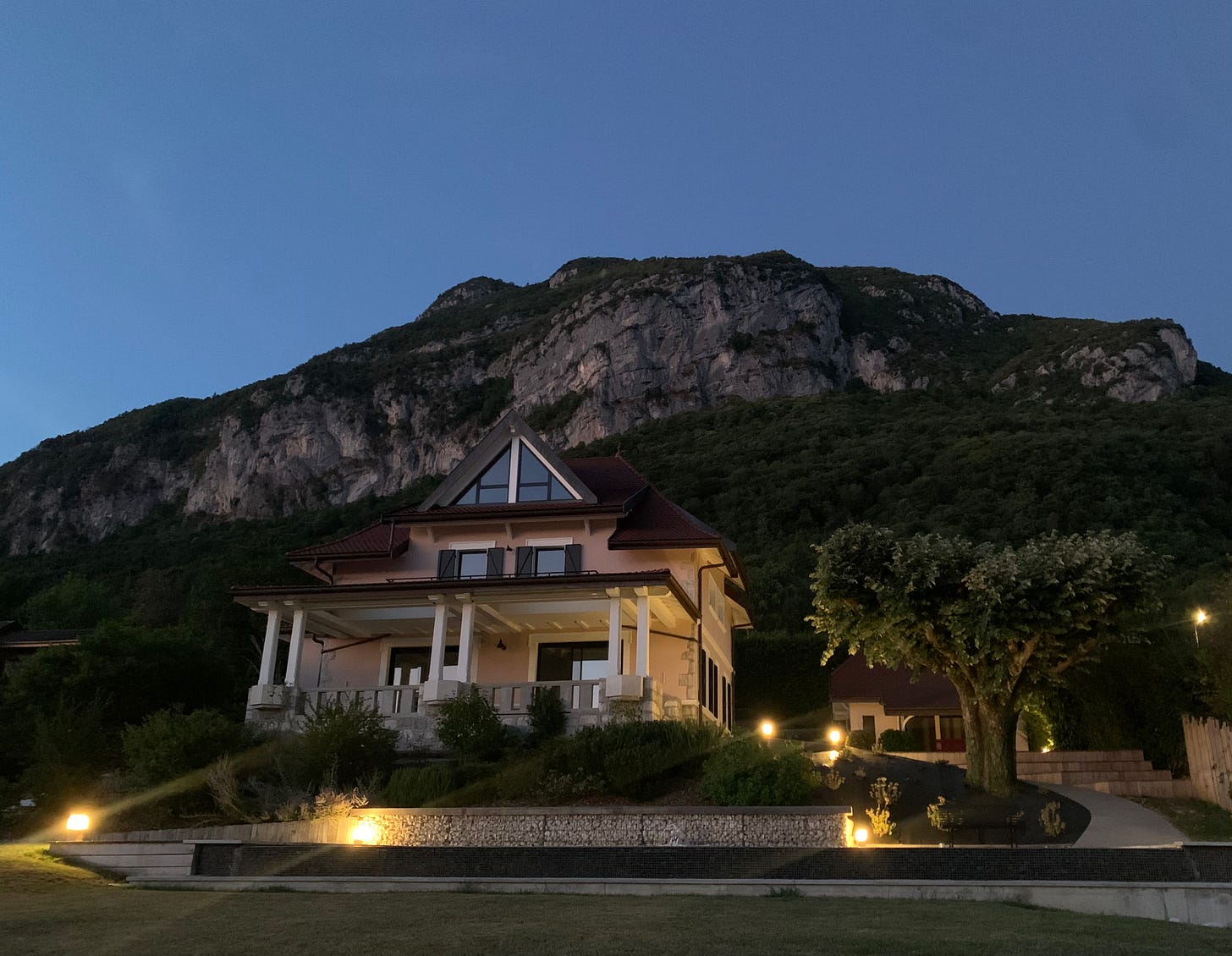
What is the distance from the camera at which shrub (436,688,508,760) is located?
21078 mm

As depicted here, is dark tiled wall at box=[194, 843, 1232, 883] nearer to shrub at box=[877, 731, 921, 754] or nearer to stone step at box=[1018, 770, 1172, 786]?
stone step at box=[1018, 770, 1172, 786]

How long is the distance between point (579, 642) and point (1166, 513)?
40.0 meters

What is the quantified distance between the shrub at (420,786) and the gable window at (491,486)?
12.0 meters

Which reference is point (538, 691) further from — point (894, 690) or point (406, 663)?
point (894, 690)

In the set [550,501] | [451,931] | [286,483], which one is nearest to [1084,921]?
[451,931]

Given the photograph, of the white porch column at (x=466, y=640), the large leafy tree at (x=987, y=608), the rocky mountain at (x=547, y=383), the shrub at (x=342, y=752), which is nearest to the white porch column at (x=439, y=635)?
the white porch column at (x=466, y=640)

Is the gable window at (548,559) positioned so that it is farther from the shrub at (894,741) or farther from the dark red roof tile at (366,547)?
the shrub at (894,741)

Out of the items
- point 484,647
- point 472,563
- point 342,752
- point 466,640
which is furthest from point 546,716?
point 472,563

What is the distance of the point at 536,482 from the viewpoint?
99.0 feet

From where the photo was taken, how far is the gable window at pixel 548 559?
2898cm

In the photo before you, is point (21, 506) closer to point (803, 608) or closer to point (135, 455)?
point (135, 455)

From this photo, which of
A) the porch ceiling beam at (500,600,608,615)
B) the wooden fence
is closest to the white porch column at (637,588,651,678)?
the porch ceiling beam at (500,600,608,615)

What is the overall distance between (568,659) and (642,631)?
5.20 metres

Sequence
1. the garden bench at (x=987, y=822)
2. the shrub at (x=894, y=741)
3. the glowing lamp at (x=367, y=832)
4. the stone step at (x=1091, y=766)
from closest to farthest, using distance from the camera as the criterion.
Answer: the glowing lamp at (x=367, y=832), the garden bench at (x=987, y=822), the stone step at (x=1091, y=766), the shrub at (x=894, y=741)
